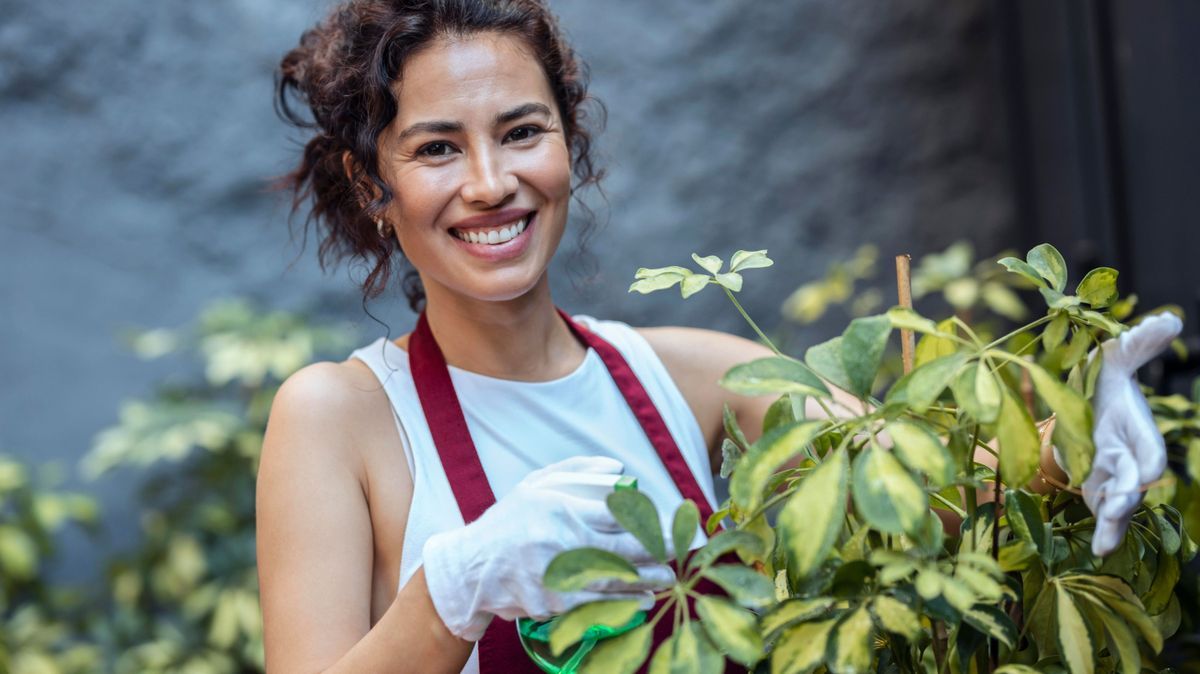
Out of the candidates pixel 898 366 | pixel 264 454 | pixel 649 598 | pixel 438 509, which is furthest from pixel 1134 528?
pixel 898 366

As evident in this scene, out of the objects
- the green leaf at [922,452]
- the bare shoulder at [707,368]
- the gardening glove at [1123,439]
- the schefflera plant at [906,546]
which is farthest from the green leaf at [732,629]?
the bare shoulder at [707,368]

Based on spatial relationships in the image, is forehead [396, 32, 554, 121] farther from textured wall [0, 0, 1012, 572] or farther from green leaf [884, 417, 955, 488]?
textured wall [0, 0, 1012, 572]

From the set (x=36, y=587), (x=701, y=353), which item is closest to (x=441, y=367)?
(x=701, y=353)

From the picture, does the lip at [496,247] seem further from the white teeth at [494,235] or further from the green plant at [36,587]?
the green plant at [36,587]

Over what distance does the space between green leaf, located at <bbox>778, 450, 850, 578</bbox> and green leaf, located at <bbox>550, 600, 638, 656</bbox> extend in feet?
0.33

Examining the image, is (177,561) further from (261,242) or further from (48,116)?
(48,116)

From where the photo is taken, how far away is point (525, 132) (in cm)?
131

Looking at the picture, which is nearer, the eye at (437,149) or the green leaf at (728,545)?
the green leaf at (728,545)

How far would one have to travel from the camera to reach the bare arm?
115cm

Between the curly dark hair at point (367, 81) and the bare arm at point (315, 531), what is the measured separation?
0.49 ft

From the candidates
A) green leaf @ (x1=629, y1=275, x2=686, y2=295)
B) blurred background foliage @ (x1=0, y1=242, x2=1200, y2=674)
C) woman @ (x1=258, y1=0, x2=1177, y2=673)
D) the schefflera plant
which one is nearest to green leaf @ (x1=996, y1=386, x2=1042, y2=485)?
the schefflera plant

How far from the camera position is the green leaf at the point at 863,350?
75 cm

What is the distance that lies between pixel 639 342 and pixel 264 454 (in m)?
0.49

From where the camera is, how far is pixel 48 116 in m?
2.51
